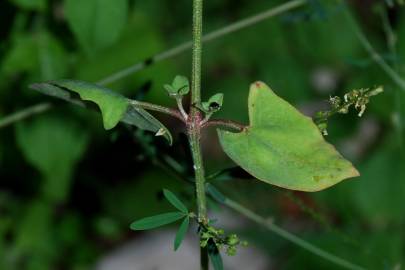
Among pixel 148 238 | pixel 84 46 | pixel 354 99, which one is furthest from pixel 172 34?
pixel 354 99

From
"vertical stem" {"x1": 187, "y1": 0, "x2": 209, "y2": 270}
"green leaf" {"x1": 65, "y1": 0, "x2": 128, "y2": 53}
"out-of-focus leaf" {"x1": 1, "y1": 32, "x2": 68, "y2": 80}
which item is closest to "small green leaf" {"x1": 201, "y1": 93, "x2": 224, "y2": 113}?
"vertical stem" {"x1": 187, "y1": 0, "x2": 209, "y2": 270}

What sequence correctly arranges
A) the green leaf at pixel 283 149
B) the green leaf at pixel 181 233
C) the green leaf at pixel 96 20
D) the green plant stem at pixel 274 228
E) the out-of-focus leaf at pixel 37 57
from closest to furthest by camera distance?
1. the green leaf at pixel 283 149
2. the green leaf at pixel 181 233
3. the green plant stem at pixel 274 228
4. the green leaf at pixel 96 20
5. the out-of-focus leaf at pixel 37 57

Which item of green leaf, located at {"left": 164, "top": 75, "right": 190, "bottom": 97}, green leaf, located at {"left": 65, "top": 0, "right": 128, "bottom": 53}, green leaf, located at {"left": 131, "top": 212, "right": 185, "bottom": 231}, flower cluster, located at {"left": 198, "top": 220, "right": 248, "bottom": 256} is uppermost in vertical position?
green leaf, located at {"left": 65, "top": 0, "right": 128, "bottom": 53}

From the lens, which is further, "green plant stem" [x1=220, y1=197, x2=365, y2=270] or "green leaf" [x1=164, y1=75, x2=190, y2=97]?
"green plant stem" [x1=220, y1=197, x2=365, y2=270]

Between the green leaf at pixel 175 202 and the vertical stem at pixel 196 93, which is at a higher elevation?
the vertical stem at pixel 196 93

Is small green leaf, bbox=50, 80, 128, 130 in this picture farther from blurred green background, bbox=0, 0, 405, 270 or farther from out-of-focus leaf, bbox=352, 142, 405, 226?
out-of-focus leaf, bbox=352, 142, 405, 226

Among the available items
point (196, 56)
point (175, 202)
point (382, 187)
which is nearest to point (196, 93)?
point (196, 56)

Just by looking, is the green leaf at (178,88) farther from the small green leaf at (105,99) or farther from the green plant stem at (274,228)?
the green plant stem at (274,228)

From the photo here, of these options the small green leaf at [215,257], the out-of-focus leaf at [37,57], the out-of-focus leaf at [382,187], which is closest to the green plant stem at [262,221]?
the small green leaf at [215,257]

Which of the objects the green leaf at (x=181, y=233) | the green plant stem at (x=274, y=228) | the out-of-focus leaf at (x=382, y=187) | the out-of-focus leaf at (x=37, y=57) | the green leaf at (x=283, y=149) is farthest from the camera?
the out-of-focus leaf at (x=382, y=187)
